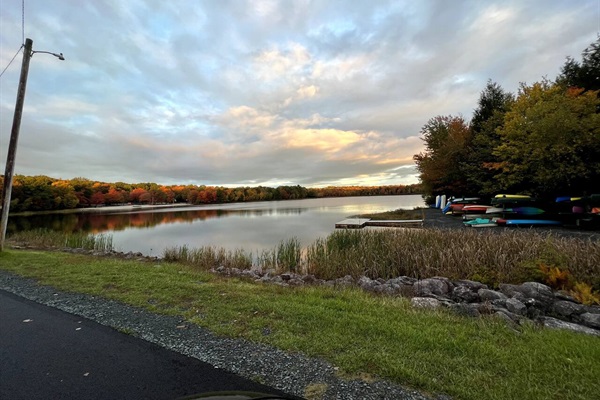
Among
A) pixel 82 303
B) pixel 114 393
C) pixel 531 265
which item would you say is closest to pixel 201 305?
pixel 82 303

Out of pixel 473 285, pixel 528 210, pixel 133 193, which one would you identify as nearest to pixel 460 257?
pixel 473 285

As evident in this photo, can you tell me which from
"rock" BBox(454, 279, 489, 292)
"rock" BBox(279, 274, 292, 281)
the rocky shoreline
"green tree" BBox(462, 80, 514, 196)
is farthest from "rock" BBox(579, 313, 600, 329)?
"green tree" BBox(462, 80, 514, 196)

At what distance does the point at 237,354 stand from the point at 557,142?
65.3 feet

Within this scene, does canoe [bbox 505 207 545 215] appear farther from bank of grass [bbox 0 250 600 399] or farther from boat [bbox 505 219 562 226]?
bank of grass [bbox 0 250 600 399]

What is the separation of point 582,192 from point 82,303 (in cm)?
2272

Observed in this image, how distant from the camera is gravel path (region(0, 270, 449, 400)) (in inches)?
98.5

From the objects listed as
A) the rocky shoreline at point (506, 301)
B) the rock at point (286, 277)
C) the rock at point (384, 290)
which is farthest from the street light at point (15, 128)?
the rock at point (384, 290)

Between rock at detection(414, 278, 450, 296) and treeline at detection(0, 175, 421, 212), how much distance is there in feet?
229

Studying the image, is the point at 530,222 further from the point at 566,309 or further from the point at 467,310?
the point at 467,310

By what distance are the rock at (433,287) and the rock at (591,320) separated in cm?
213

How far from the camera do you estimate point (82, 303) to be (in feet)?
15.8

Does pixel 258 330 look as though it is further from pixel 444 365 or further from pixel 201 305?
pixel 444 365

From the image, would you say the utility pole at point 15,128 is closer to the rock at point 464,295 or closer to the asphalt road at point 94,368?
the asphalt road at point 94,368

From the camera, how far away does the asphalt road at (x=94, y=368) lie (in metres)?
2.53
